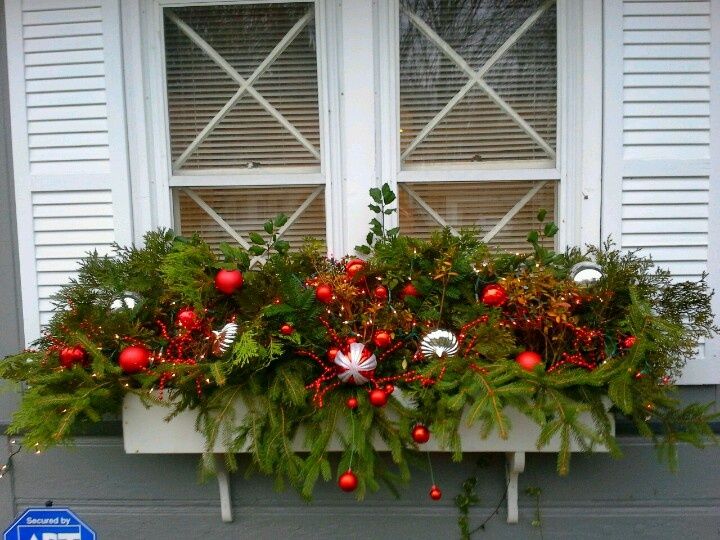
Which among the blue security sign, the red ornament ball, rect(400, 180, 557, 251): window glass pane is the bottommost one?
the blue security sign

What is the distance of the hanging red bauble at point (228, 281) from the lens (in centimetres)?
188

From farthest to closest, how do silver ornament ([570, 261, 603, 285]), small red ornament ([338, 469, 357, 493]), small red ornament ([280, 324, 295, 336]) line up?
silver ornament ([570, 261, 603, 285])
small red ornament ([280, 324, 295, 336])
small red ornament ([338, 469, 357, 493])

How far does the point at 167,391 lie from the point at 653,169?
1.77 meters

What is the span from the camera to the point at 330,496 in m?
2.19

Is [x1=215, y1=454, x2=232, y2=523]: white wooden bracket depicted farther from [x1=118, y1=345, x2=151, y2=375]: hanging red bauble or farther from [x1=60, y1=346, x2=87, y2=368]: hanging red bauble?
[x1=60, y1=346, x2=87, y2=368]: hanging red bauble

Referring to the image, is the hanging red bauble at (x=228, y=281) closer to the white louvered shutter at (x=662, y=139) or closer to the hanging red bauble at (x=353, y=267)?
the hanging red bauble at (x=353, y=267)

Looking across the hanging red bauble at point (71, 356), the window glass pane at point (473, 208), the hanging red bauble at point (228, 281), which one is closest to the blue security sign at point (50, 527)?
the hanging red bauble at point (71, 356)

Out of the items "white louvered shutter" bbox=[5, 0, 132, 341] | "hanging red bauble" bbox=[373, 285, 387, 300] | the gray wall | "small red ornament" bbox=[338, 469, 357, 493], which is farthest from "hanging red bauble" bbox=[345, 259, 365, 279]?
"white louvered shutter" bbox=[5, 0, 132, 341]

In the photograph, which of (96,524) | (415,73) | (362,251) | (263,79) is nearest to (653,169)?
(415,73)

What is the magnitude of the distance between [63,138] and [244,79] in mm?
687

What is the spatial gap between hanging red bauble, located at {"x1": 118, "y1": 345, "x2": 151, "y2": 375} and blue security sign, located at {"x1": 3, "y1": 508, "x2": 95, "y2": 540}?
2.22 ft

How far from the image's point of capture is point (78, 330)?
1856mm

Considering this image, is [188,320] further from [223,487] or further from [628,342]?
[628,342]

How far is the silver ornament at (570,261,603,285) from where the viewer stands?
1904 mm
